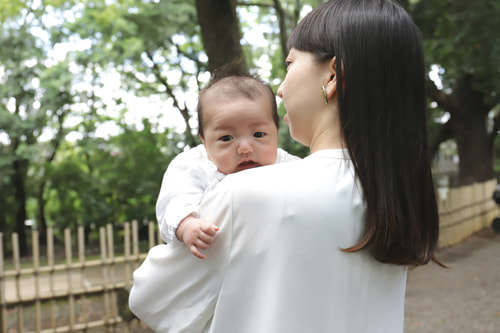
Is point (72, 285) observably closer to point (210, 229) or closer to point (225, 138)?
point (225, 138)

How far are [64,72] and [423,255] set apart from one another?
39.9 feet

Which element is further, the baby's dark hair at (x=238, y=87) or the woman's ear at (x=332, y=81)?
the baby's dark hair at (x=238, y=87)

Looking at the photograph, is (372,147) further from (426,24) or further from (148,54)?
(148,54)

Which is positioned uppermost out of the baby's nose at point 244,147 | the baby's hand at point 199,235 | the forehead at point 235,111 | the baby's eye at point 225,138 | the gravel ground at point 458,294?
the forehead at point 235,111

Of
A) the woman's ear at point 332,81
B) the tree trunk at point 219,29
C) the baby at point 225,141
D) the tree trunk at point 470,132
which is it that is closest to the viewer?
the woman's ear at point 332,81

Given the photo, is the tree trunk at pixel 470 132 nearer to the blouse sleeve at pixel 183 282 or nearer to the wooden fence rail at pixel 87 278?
the wooden fence rail at pixel 87 278

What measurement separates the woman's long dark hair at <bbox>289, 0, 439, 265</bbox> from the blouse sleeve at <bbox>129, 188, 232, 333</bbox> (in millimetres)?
297

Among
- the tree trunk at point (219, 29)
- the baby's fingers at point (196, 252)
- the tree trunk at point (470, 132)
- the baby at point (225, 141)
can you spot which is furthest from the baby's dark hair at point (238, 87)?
the tree trunk at point (470, 132)

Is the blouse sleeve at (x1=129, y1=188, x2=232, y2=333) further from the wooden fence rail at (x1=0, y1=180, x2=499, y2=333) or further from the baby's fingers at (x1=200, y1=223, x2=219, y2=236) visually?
the wooden fence rail at (x1=0, y1=180, x2=499, y2=333)

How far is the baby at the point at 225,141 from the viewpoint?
5.17ft

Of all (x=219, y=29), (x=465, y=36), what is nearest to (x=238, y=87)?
(x=219, y=29)

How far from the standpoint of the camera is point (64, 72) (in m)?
12.1

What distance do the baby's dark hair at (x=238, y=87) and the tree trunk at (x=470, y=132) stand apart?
13453 mm

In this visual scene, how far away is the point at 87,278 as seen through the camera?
38.5 ft
